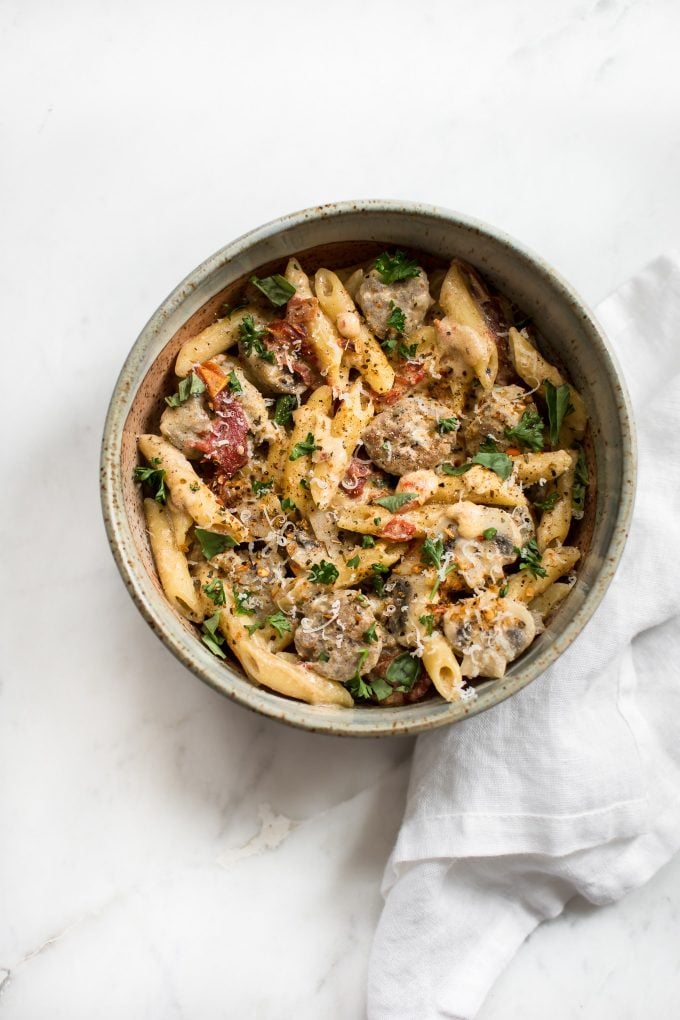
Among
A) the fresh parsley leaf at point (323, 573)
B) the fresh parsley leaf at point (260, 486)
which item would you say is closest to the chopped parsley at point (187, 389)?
the fresh parsley leaf at point (260, 486)

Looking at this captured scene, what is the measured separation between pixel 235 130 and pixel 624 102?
1.27m

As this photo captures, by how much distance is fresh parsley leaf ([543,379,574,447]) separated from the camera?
8.21ft

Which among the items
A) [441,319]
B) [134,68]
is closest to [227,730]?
[441,319]

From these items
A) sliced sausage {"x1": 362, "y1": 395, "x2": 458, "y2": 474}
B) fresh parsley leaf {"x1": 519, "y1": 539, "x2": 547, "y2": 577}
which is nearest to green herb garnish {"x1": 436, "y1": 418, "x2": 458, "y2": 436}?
sliced sausage {"x1": 362, "y1": 395, "x2": 458, "y2": 474}

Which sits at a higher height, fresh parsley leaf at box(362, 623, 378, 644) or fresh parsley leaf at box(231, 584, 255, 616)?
fresh parsley leaf at box(231, 584, 255, 616)

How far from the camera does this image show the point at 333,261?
2.63 meters

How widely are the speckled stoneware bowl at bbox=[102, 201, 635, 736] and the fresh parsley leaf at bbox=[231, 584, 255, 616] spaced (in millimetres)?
137

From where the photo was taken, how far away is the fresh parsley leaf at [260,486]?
2521 millimetres

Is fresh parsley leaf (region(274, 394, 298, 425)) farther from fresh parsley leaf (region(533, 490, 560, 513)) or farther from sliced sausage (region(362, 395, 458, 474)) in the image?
fresh parsley leaf (region(533, 490, 560, 513))

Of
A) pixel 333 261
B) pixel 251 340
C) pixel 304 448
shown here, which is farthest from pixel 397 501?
pixel 333 261

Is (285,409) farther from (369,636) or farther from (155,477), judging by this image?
(369,636)

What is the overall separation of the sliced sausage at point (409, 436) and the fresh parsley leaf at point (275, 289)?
1.37 ft

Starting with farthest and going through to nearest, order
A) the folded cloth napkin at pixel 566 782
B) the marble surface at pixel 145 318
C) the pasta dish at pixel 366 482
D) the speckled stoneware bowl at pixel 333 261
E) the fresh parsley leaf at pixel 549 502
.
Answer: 1. the marble surface at pixel 145 318
2. the folded cloth napkin at pixel 566 782
3. the fresh parsley leaf at pixel 549 502
4. the pasta dish at pixel 366 482
5. the speckled stoneware bowl at pixel 333 261

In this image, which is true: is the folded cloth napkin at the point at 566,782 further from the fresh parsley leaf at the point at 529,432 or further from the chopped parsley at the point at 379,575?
the chopped parsley at the point at 379,575
